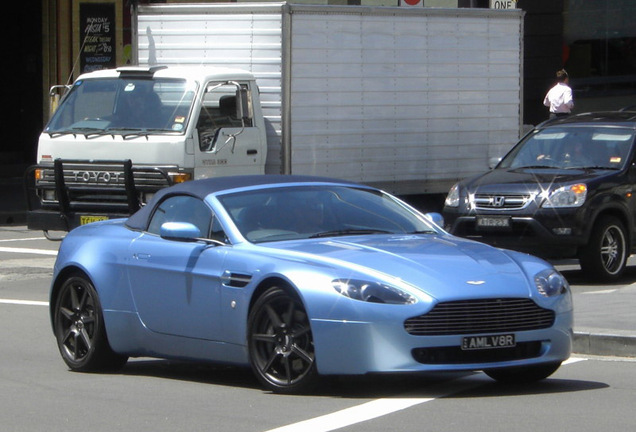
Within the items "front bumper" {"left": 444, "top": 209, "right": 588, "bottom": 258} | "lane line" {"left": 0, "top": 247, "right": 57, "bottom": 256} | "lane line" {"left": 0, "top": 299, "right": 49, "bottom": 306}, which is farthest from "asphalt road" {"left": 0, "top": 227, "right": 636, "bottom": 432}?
"lane line" {"left": 0, "top": 247, "right": 57, "bottom": 256}

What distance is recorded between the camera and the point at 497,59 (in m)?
19.8

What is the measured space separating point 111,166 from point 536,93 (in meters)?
21.1

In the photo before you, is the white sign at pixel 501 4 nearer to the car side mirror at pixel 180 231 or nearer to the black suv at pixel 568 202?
the black suv at pixel 568 202

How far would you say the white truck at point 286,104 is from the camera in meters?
16.0

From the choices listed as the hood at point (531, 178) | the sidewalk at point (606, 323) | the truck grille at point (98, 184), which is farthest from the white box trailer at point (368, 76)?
the sidewalk at point (606, 323)

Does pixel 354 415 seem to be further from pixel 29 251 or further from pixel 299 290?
pixel 29 251

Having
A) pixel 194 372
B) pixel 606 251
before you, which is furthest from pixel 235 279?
pixel 606 251

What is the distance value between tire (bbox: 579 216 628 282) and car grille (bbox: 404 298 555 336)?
6.77 m

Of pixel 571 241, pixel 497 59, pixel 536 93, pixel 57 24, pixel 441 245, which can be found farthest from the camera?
pixel 536 93

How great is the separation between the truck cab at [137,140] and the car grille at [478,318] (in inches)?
319

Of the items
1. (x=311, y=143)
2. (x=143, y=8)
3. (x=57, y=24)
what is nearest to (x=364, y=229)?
(x=311, y=143)

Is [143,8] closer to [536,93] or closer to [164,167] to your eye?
[164,167]

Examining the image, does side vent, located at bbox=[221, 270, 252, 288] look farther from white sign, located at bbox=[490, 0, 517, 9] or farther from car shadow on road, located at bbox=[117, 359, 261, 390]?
white sign, located at bbox=[490, 0, 517, 9]

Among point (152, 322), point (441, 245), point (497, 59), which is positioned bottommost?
point (152, 322)
